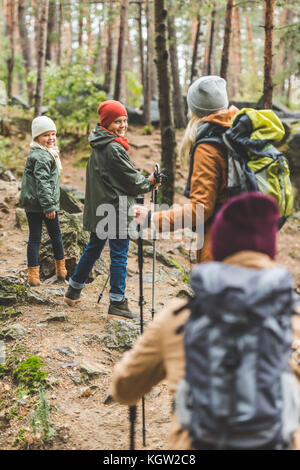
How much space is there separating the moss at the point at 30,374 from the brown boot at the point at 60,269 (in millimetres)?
2100

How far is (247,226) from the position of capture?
1.88 metres

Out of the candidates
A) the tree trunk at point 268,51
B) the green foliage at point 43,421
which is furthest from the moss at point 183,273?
the tree trunk at point 268,51

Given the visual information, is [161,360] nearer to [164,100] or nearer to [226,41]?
[164,100]

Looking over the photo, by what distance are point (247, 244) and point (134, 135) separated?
16.3m

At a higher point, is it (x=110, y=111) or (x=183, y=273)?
(x=110, y=111)

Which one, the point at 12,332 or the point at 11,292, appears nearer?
the point at 12,332

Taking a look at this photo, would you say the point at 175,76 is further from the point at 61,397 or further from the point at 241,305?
the point at 241,305

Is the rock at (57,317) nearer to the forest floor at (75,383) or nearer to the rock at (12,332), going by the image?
the forest floor at (75,383)

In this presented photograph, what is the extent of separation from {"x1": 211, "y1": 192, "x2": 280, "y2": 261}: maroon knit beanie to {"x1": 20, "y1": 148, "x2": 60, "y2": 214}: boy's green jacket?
4.44 metres

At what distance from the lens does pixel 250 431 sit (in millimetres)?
1754

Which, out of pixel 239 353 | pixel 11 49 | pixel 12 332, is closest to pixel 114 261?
pixel 12 332

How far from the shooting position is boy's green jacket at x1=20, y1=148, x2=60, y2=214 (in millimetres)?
6031

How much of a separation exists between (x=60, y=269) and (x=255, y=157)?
4.08 metres

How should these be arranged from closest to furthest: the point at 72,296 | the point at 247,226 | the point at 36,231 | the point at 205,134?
1. the point at 247,226
2. the point at 205,134
3. the point at 72,296
4. the point at 36,231
